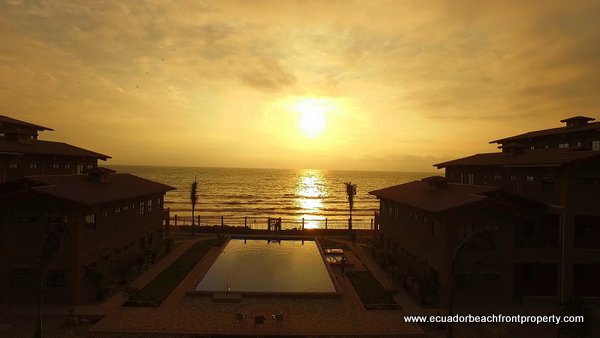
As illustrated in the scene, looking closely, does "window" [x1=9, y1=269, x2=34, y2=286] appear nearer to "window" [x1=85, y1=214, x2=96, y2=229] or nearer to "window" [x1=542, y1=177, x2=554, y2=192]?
"window" [x1=85, y1=214, x2=96, y2=229]

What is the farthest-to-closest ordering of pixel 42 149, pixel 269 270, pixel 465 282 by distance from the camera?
1. pixel 42 149
2. pixel 269 270
3. pixel 465 282

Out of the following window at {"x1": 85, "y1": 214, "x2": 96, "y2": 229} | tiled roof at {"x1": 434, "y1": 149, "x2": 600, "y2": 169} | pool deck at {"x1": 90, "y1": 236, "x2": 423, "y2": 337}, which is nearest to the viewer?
pool deck at {"x1": 90, "y1": 236, "x2": 423, "y2": 337}

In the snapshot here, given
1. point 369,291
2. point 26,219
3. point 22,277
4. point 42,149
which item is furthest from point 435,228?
point 42,149

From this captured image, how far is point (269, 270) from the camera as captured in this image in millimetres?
34188

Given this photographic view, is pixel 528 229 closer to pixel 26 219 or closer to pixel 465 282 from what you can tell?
pixel 465 282

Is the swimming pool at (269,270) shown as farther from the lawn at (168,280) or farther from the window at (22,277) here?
the window at (22,277)

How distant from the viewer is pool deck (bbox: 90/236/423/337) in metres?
21.2

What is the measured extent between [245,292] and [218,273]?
6.51 meters

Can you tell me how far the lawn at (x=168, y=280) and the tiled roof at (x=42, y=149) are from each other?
1542 centimetres

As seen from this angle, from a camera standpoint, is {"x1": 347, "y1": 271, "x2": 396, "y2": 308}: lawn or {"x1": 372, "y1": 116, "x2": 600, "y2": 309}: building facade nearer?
{"x1": 372, "y1": 116, "x2": 600, "y2": 309}: building facade

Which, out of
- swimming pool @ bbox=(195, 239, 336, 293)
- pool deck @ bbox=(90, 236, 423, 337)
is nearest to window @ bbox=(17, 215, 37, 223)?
pool deck @ bbox=(90, 236, 423, 337)

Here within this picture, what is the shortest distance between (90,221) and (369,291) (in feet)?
64.6

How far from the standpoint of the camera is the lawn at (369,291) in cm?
2612

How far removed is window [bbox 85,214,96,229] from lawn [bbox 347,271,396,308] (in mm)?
18629
